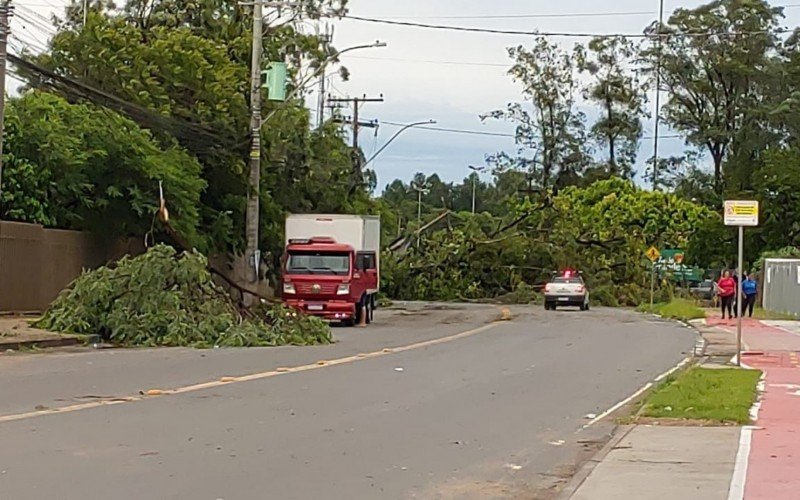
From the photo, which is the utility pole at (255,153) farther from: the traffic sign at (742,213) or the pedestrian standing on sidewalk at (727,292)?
the pedestrian standing on sidewalk at (727,292)

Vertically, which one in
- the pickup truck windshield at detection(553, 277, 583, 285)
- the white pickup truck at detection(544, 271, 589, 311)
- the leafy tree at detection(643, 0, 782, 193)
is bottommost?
the white pickup truck at detection(544, 271, 589, 311)

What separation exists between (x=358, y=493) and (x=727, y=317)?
39.8 metres

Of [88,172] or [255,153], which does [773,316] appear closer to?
[255,153]

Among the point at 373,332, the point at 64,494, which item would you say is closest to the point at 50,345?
the point at 373,332

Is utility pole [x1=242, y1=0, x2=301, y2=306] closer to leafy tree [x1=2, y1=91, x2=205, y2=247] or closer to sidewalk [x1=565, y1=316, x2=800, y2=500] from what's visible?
leafy tree [x1=2, y1=91, x2=205, y2=247]

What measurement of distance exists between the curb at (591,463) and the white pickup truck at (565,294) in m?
39.2

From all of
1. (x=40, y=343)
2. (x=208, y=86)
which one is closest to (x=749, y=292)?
(x=208, y=86)

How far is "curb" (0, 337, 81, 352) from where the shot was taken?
2381cm

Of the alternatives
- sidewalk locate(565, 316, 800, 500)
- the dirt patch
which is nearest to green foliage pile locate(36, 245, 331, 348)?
the dirt patch

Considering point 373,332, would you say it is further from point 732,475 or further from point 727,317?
point 732,475

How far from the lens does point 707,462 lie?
38.4 ft

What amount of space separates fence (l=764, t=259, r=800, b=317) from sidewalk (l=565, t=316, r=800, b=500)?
34228mm

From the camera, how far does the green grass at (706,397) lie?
15038 millimetres

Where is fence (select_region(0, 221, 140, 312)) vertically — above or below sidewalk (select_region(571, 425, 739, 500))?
above
